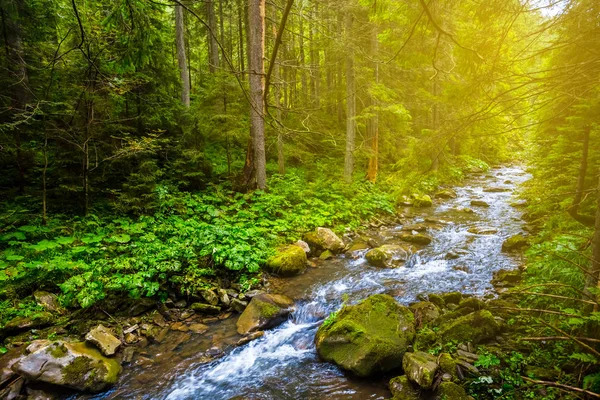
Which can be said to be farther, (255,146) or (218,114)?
(218,114)

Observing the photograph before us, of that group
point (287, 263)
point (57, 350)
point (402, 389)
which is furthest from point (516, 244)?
point (57, 350)

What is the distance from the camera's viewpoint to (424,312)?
19.2 ft

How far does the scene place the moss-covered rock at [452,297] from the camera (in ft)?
20.9

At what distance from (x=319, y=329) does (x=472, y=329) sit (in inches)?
101

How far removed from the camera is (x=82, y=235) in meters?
7.09

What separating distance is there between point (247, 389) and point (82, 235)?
535 centimetres

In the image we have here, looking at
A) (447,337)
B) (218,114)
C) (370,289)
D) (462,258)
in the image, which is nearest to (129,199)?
(218,114)

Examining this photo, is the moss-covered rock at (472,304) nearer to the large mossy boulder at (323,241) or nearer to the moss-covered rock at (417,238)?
the large mossy boulder at (323,241)

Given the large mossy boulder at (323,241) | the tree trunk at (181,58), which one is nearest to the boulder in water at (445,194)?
the large mossy boulder at (323,241)

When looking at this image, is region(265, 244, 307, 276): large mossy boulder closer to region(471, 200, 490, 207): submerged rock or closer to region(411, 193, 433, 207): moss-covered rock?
region(411, 193, 433, 207): moss-covered rock

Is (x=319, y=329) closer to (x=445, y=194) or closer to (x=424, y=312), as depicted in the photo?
(x=424, y=312)

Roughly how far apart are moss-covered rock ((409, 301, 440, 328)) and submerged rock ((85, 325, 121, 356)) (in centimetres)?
527

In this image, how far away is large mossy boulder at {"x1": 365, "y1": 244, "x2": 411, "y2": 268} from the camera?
8.58 metres

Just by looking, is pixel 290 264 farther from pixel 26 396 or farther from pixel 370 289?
pixel 26 396
